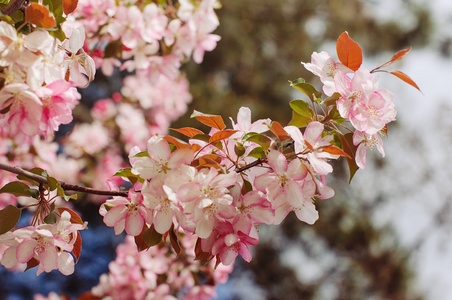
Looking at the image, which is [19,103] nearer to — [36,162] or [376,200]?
[36,162]

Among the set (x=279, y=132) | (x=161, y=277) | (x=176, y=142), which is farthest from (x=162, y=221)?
(x=161, y=277)

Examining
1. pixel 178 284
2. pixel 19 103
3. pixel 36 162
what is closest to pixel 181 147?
pixel 19 103

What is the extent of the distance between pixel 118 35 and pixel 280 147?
854 mm

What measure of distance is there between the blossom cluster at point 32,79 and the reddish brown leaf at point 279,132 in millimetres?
313

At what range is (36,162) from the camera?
2.06 metres

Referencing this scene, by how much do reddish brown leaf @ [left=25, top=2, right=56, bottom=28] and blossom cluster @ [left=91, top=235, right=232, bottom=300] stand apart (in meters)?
1.41

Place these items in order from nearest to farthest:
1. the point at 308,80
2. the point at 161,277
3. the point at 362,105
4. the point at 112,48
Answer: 1. the point at 362,105
2. the point at 112,48
3. the point at 161,277
4. the point at 308,80

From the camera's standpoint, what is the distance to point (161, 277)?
6.51 ft

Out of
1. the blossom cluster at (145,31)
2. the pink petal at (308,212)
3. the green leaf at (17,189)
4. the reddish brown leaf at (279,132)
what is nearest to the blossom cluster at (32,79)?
the green leaf at (17,189)

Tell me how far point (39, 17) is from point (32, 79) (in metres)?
0.10

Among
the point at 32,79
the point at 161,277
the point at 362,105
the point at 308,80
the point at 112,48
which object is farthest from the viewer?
the point at 308,80

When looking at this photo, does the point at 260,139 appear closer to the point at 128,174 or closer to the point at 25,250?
the point at 128,174

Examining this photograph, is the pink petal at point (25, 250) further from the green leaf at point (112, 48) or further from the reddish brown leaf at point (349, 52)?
the green leaf at point (112, 48)

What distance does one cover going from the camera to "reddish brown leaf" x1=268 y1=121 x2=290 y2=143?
25.9 inches
